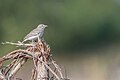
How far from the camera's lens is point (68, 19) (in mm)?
17938

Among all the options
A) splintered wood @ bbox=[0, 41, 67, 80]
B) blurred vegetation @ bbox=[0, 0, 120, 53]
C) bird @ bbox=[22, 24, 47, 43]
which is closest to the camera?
splintered wood @ bbox=[0, 41, 67, 80]

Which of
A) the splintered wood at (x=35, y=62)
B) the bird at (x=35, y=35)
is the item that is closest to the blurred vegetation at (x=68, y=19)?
the bird at (x=35, y=35)

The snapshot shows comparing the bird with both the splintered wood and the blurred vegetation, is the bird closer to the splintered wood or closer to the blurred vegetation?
the splintered wood

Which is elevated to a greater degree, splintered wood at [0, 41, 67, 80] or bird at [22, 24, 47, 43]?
bird at [22, 24, 47, 43]

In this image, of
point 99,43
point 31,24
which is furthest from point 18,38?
point 99,43

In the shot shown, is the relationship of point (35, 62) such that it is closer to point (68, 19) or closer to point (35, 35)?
point (35, 35)

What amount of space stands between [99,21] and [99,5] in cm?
62

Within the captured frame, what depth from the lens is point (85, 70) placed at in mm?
14766

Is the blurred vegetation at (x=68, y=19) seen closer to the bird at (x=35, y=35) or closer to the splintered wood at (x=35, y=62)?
the bird at (x=35, y=35)

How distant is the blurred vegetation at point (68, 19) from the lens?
1695cm

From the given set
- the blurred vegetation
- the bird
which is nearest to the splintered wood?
the bird

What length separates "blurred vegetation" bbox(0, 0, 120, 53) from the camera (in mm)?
16953

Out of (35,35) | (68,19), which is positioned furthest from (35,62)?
(68,19)

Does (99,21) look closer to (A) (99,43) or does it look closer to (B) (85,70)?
(A) (99,43)
